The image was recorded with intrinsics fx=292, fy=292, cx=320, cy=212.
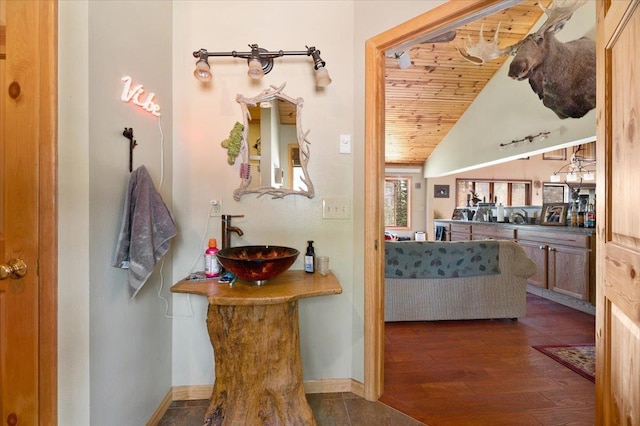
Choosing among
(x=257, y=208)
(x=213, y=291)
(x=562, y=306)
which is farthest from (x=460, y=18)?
(x=562, y=306)

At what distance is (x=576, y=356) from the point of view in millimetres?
2311

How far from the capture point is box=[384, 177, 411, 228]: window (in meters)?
7.46

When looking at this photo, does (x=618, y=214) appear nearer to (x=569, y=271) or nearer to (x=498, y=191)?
(x=569, y=271)

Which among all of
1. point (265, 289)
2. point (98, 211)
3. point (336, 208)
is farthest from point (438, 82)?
point (98, 211)

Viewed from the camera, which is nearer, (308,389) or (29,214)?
(29,214)

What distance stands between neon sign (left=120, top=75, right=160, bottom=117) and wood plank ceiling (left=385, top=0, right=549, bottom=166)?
3.05 meters

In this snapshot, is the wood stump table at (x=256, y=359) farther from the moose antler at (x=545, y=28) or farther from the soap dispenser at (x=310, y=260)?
the moose antler at (x=545, y=28)

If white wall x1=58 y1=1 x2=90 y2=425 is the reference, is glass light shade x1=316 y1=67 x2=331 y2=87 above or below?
above

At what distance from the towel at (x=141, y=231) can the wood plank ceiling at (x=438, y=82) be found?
3353 millimetres

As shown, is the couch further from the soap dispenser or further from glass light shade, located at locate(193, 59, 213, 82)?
glass light shade, located at locate(193, 59, 213, 82)

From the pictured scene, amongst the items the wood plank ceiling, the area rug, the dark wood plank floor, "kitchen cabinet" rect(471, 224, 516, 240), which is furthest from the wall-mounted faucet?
"kitchen cabinet" rect(471, 224, 516, 240)

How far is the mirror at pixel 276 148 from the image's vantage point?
1801mm

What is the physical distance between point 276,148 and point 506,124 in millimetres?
4301

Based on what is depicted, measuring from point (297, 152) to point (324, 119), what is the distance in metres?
0.27
